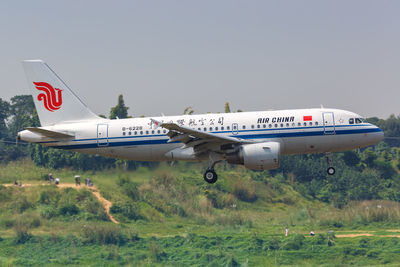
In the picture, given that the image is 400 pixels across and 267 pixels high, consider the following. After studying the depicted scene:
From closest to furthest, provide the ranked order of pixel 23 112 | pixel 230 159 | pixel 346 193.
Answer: pixel 230 159 < pixel 346 193 < pixel 23 112

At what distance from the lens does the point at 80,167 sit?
187 feet

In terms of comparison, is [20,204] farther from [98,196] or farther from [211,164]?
[211,164]

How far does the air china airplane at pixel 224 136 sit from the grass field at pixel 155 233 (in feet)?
74.0

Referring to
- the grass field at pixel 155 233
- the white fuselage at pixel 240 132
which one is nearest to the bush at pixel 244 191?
the grass field at pixel 155 233

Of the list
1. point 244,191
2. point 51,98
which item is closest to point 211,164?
point 51,98

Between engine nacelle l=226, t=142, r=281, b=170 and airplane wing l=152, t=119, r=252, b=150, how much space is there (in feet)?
2.64

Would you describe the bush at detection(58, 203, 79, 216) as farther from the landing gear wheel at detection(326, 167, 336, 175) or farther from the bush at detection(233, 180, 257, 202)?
the landing gear wheel at detection(326, 167, 336, 175)

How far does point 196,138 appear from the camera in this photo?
3675 cm

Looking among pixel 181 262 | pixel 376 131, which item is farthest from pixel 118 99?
pixel 376 131

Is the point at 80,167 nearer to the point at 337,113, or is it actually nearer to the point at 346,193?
the point at 337,113

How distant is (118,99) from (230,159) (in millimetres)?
52566

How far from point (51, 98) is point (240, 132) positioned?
14859 mm

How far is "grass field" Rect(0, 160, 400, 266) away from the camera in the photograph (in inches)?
2562

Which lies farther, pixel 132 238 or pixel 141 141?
pixel 132 238
